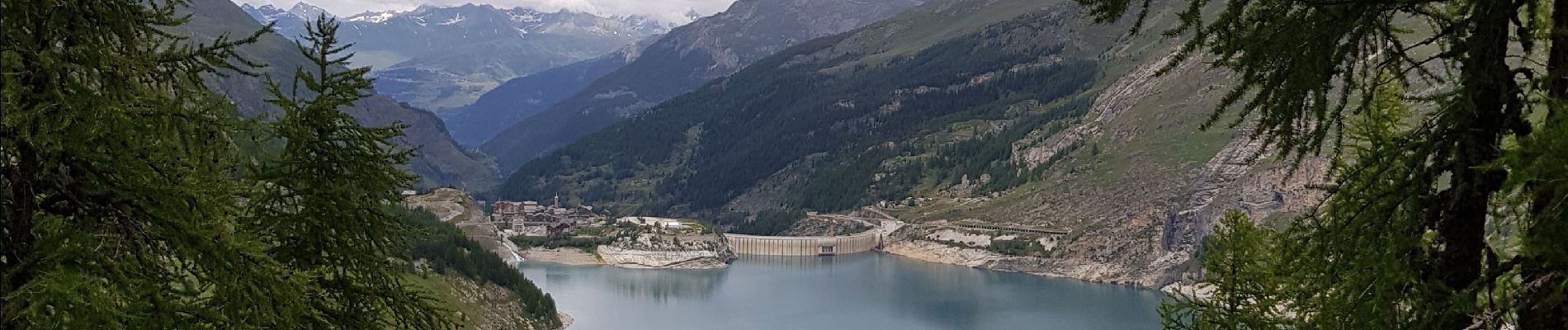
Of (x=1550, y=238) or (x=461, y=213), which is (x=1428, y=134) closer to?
A: (x=1550, y=238)

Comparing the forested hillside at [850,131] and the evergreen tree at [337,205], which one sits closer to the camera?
the evergreen tree at [337,205]

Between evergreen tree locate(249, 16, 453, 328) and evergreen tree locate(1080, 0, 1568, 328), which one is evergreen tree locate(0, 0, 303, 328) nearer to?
evergreen tree locate(249, 16, 453, 328)

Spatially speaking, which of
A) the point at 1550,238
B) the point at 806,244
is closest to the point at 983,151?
the point at 806,244

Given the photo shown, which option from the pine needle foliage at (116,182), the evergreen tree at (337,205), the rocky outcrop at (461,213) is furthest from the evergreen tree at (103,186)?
the rocky outcrop at (461,213)

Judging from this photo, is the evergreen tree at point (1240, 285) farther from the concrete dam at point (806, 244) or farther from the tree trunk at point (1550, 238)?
the concrete dam at point (806, 244)

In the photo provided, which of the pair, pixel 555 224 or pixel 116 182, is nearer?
pixel 116 182

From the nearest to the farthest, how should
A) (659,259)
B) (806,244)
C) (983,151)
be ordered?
(659,259) < (806,244) < (983,151)

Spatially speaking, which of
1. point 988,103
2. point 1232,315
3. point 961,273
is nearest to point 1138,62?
point 988,103
